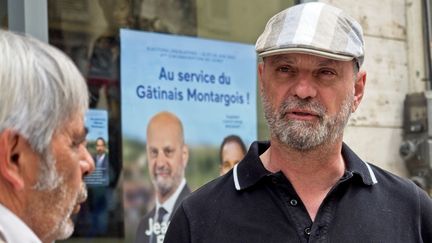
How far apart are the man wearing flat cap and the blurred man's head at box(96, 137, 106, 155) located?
216 centimetres

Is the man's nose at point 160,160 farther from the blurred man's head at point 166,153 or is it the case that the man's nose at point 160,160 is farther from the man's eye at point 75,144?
the man's eye at point 75,144

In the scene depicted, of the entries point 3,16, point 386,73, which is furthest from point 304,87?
point 386,73

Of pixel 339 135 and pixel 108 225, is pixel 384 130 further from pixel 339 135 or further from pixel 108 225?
pixel 339 135

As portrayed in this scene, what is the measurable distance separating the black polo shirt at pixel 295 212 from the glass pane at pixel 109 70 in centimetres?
220

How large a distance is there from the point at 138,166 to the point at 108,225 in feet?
1.31

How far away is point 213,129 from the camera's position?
5.37 m

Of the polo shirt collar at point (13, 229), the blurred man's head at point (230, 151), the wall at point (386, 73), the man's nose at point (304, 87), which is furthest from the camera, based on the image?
A: the wall at point (386, 73)

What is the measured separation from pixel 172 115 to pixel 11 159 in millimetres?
3485

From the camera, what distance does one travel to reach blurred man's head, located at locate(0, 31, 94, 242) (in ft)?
5.52

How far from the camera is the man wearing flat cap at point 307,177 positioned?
2639 millimetres

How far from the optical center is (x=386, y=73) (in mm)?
6125

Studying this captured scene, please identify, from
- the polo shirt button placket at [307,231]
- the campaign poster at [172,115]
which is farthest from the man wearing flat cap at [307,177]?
the campaign poster at [172,115]

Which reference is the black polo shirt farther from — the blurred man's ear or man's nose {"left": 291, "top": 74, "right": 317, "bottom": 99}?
the blurred man's ear

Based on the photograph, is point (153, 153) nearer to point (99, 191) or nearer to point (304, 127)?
point (99, 191)
